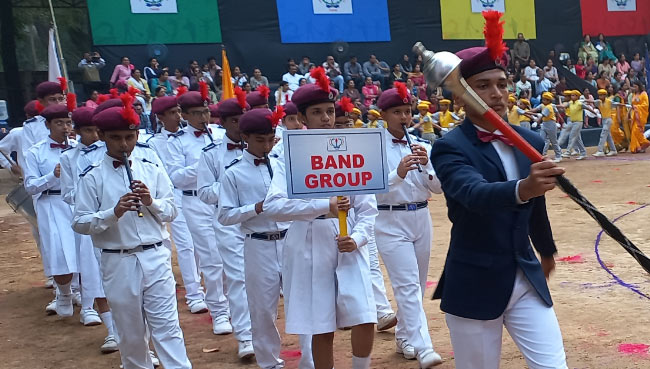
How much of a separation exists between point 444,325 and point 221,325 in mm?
2114

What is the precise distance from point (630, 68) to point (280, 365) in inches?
1129

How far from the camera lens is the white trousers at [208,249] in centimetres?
724

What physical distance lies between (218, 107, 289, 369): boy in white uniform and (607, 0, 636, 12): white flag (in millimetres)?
29377

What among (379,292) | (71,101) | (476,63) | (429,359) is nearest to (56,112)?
(71,101)

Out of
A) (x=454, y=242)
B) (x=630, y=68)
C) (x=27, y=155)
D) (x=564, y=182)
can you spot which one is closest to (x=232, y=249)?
(x=27, y=155)

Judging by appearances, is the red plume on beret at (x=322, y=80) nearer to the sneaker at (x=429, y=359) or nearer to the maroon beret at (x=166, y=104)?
the sneaker at (x=429, y=359)

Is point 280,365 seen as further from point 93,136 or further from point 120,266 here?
point 93,136

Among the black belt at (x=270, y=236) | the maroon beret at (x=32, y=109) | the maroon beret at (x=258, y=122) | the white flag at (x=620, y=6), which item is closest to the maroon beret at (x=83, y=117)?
the maroon beret at (x=258, y=122)

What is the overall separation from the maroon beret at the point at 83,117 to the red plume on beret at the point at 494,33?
4568 millimetres

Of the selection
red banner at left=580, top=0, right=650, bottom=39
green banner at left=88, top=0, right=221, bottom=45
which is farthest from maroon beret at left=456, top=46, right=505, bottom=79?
red banner at left=580, top=0, right=650, bottom=39

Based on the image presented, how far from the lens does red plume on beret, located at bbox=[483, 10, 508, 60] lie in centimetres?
333

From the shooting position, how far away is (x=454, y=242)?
358 cm

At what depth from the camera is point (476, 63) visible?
134 inches

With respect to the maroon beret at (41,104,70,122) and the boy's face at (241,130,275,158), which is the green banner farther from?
the boy's face at (241,130,275,158)
